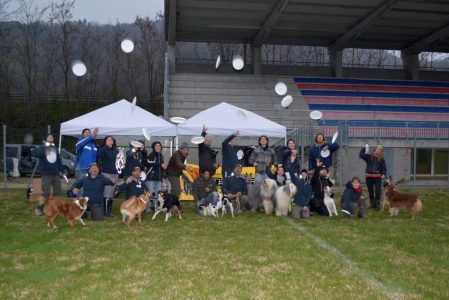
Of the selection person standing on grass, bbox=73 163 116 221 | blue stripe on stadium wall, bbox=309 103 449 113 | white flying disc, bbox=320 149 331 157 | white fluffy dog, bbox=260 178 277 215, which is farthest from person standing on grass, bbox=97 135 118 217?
blue stripe on stadium wall, bbox=309 103 449 113

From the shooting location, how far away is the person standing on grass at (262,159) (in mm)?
12102

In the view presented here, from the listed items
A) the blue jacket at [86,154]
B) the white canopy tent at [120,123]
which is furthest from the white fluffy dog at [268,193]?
the blue jacket at [86,154]

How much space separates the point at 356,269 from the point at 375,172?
6.51 m

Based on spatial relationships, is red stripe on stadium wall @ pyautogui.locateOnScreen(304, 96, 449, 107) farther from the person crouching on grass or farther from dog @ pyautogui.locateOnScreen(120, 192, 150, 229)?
dog @ pyautogui.locateOnScreen(120, 192, 150, 229)

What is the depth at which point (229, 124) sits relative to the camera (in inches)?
571

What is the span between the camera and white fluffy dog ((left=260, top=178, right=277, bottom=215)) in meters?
11.5

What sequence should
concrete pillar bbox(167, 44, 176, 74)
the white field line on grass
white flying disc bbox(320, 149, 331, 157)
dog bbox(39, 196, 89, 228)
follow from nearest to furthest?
the white field line on grass < dog bbox(39, 196, 89, 228) < white flying disc bbox(320, 149, 331, 157) < concrete pillar bbox(167, 44, 176, 74)

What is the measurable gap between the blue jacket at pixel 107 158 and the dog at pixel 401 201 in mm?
6117

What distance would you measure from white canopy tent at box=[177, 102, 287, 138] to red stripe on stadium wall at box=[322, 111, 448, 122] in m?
13.8

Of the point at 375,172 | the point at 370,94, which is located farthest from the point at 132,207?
the point at 370,94

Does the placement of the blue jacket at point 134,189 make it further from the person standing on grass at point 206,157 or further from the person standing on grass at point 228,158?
the person standing on grass at point 228,158

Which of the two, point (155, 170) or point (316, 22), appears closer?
point (155, 170)

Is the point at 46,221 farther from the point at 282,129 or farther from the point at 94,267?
the point at 282,129

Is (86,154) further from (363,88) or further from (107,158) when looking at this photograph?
(363,88)
